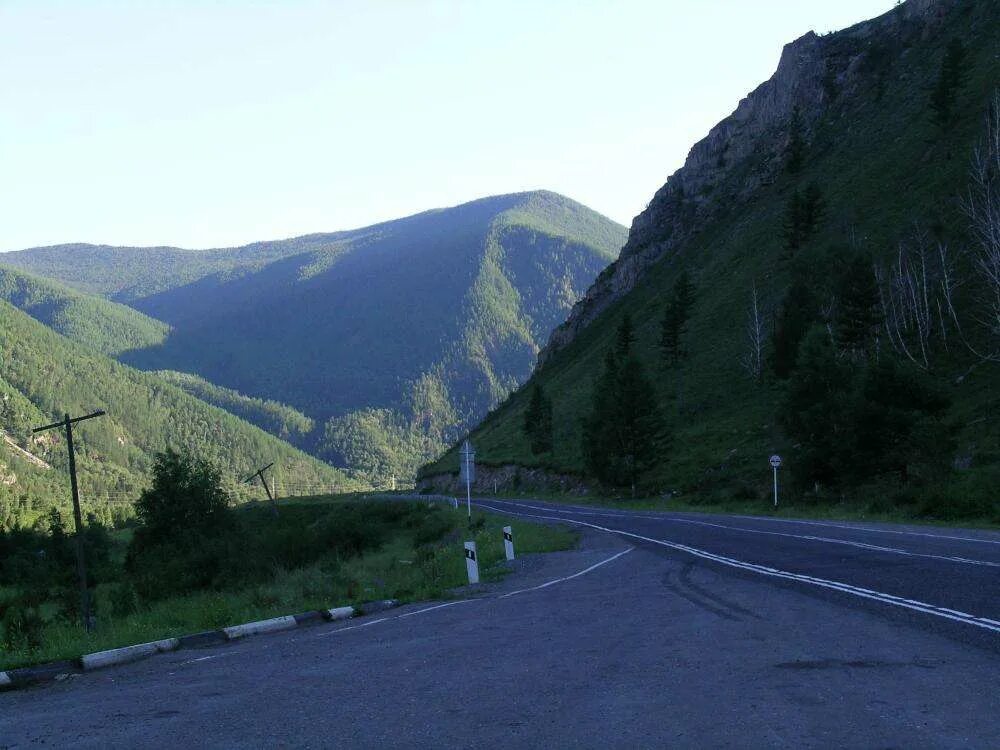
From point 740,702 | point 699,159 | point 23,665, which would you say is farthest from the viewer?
→ point 699,159

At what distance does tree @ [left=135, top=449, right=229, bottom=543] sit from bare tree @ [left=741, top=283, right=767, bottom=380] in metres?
40.1

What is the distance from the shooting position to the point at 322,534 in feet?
121

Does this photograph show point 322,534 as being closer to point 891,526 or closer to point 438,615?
point 891,526

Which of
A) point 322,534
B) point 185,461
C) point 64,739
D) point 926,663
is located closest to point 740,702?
point 926,663

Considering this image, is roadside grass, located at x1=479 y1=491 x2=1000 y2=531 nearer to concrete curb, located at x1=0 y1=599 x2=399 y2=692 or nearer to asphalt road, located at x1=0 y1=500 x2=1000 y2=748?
asphalt road, located at x1=0 y1=500 x2=1000 y2=748

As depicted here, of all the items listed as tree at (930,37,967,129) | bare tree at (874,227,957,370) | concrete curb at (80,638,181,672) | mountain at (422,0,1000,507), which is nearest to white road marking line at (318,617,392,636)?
concrete curb at (80,638,181,672)

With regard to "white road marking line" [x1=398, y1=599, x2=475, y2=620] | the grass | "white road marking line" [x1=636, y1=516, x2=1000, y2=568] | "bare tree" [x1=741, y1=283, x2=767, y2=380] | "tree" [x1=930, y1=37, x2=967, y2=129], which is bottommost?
the grass

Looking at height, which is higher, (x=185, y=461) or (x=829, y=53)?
(x=829, y=53)

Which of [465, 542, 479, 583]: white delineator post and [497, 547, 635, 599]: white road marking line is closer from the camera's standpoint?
[497, 547, 635, 599]: white road marking line

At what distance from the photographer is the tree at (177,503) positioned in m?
49.4

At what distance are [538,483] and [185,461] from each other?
1368 inches

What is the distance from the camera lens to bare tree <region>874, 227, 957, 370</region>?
51.1m

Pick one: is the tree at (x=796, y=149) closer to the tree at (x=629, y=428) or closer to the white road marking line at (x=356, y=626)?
the tree at (x=629, y=428)

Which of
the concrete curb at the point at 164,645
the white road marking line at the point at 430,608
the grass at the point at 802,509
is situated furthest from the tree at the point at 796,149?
the concrete curb at the point at 164,645
